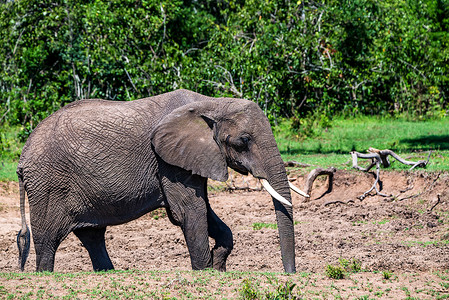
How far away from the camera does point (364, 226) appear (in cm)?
1072

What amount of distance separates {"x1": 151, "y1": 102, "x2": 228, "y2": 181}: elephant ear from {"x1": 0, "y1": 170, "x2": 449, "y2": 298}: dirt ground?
7.10ft

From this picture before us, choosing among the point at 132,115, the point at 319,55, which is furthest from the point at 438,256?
the point at 319,55

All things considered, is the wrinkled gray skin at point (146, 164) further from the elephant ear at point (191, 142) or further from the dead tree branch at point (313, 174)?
the dead tree branch at point (313, 174)

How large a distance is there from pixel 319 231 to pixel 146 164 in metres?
3.97

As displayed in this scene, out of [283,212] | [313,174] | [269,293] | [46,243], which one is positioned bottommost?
[313,174]

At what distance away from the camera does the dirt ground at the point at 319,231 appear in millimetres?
9250

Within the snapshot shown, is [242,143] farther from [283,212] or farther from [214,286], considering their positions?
[214,286]

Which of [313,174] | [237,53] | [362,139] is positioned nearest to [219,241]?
[313,174]

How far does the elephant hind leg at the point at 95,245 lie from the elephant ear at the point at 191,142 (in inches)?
60.4

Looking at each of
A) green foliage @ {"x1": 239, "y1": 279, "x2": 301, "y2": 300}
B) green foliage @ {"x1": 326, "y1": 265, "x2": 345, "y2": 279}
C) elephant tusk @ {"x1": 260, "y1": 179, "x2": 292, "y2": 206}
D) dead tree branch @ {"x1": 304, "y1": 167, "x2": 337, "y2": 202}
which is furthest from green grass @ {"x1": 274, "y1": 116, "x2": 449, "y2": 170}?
green foliage @ {"x1": 239, "y1": 279, "x2": 301, "y2": 300}

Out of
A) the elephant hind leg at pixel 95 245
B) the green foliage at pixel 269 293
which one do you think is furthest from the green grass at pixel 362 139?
the green foliage at pixel 269 293

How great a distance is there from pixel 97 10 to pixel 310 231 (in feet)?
29.2

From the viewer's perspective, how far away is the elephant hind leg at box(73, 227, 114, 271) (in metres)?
8.30

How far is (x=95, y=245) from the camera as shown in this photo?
27.4 ft
